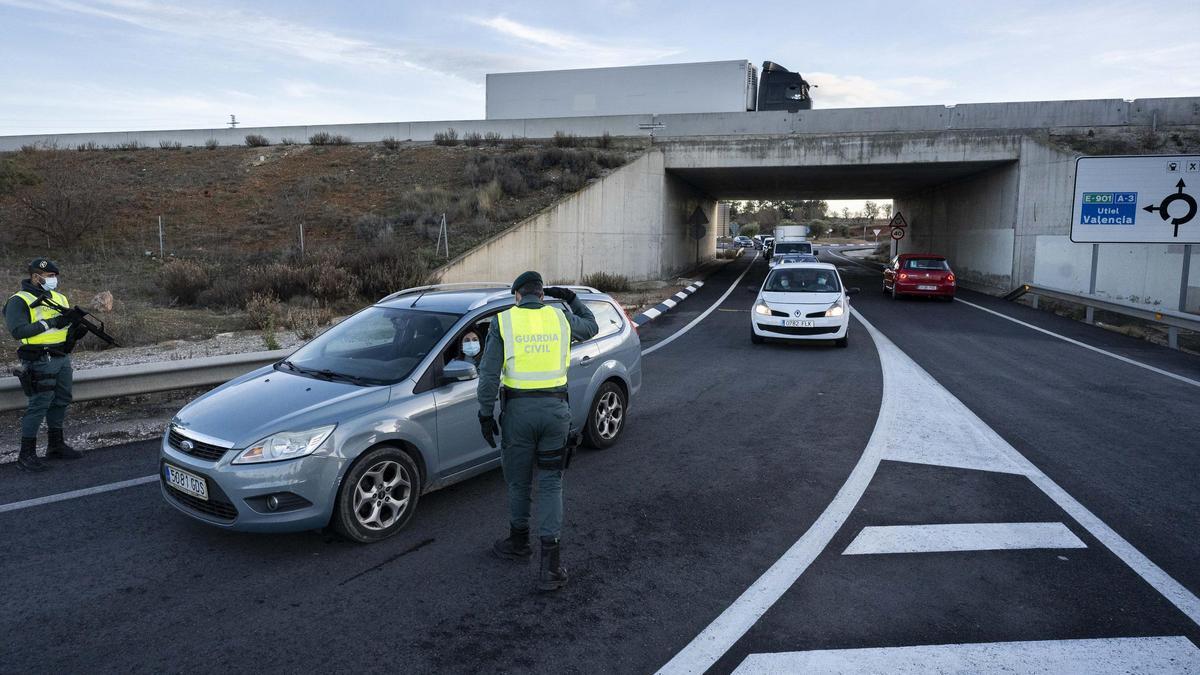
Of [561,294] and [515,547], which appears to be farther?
[561,294]

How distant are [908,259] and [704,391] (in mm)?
16801

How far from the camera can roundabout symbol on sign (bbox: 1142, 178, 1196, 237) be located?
15.7 m

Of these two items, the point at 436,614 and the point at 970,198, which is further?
the point at 970,198

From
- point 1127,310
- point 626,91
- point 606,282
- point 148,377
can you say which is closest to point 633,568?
point 148,377

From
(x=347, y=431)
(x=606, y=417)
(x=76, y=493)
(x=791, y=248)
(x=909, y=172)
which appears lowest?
(x=76, y=493)

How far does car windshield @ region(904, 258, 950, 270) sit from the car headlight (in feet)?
73.0

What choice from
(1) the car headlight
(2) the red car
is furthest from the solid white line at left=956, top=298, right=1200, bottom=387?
(1) the car headlight

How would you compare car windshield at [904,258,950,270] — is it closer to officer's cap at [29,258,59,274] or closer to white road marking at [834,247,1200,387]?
white road marking at [834,247,1200,387]

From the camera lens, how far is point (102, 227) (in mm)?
24750

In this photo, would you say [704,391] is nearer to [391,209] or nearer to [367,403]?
[367,403]

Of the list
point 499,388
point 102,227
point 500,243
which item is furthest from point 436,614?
point 102,227

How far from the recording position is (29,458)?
6.20 meters

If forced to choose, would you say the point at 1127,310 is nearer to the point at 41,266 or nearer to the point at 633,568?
the point at 633,568

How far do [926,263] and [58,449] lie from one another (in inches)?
901
